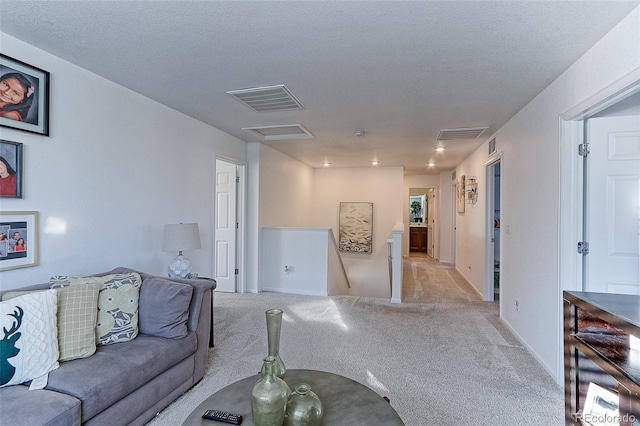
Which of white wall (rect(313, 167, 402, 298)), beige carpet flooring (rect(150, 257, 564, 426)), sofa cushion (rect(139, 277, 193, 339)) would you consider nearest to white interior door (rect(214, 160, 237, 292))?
beige carpet flooring (rect(150, 257, 564, 426))

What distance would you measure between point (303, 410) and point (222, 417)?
0.32m

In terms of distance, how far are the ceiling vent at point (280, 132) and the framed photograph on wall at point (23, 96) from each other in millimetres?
2186

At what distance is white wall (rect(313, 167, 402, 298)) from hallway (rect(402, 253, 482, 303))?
759 millimetres

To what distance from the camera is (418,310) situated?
403 centimetres

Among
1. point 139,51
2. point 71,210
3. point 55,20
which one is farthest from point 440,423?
point 55,20

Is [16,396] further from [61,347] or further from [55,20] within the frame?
[55,20]

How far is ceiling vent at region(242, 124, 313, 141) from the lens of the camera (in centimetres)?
399

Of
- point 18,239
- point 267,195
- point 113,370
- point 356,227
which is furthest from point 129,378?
point 356,227

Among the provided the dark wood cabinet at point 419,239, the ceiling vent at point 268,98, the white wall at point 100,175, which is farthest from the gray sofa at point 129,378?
the dark wood cabinet at point 419,239

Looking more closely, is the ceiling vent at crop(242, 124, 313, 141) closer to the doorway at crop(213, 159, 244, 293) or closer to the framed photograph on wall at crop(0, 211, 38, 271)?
the doorway at crop(213, 159, 244, 293)

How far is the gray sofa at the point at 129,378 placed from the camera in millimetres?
1356

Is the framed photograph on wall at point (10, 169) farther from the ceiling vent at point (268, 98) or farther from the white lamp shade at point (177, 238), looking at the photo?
the ceiling vent at point (268, 98)

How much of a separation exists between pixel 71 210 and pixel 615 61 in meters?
3.80

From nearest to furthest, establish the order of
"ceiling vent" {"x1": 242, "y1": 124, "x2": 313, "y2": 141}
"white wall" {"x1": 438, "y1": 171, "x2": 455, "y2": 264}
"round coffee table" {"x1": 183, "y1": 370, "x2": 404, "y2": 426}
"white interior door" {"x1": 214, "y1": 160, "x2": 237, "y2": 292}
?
"round coffee table" {"x1": 183, "y1": 370, "x2": 404, "y2": 426} < "ceiling vent" {"x1": 242, "y1": 124, "x2": 313, "y2": 141} < "white interior door" {"x1": 214, "y1": 160, "x2": 237, "y2": 292} < "white wall" {"x1": 438, "y1": 171, "x2": 455, "y2": 264}
